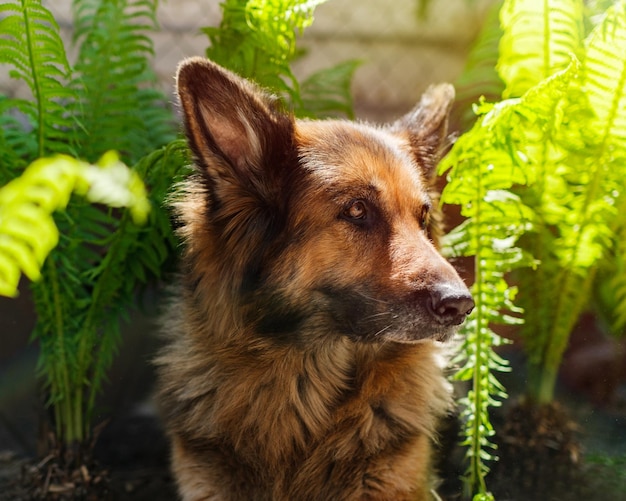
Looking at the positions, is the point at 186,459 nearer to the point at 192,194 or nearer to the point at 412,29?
the point at 192,194

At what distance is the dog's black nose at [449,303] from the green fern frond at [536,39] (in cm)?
112

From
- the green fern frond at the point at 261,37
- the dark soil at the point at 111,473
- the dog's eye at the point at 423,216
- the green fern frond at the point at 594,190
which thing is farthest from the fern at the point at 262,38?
the dark soil at the point at 111,473

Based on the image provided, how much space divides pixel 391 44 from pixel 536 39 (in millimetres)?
2297

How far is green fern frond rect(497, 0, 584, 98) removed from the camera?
9.09ft

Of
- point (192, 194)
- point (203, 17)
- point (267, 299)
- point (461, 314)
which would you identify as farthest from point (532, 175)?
point (203, 17)

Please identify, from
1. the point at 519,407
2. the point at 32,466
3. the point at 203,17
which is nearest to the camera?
the point at 32,466

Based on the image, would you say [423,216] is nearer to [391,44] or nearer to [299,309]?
[299,309]

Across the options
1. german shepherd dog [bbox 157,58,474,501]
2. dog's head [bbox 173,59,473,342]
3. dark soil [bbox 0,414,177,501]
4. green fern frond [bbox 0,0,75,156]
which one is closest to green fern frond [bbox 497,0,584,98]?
german shepherd dog [bbox 157,58,474,501]

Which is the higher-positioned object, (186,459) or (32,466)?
(186,459)

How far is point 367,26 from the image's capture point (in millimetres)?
4957

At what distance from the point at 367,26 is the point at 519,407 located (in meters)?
2.99

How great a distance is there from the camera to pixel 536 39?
285 centimetres

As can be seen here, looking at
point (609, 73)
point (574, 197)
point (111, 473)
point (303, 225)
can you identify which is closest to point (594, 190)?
point (574, 197)

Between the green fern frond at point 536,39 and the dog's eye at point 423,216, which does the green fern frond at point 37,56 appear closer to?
the dog's eye at point 423,216
